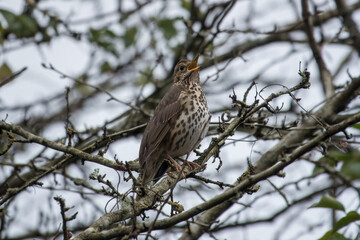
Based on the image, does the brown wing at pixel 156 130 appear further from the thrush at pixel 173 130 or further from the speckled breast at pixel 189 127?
the speckled breast at pixel 189 127

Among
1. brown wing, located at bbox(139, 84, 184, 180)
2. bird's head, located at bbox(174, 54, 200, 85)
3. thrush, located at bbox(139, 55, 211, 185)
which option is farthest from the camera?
bird's head, located at bbox(174, 54, 200, 85)

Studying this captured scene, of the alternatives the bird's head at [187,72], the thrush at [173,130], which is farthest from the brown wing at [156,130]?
the bird's head at [187,72]

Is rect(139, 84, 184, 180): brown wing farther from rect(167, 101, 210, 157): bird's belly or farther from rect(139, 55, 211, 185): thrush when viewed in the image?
rect(167, 101, 210, 157): bird's belly

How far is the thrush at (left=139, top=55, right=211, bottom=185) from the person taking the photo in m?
5.61

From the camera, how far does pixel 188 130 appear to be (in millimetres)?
5680

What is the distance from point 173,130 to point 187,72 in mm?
1246

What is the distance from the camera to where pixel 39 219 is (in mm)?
6367

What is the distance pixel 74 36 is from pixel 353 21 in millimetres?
4268

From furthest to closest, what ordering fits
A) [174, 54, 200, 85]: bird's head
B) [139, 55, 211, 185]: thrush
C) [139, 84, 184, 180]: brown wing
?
[174, 54, 200, 85]: bird's head
[139, 55, 211, 185]: thrush
[139, 84, 184, 180]: brown wing

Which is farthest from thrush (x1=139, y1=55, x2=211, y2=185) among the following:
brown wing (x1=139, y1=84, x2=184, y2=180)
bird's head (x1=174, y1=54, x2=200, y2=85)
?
bird's head (x1=174, y1=54, x2=200, y2=85)

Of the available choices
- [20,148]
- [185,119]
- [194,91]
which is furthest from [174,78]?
[20,148]

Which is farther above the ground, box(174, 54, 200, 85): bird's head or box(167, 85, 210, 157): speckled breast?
box(174, 54, 200, 85): bird's head

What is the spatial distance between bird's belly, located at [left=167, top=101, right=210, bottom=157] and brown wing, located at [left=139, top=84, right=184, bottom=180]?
0.13 meters

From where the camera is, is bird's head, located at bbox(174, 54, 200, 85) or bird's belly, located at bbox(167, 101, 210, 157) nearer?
bird's belly, located at bbox(167, 101, 210, 157)
